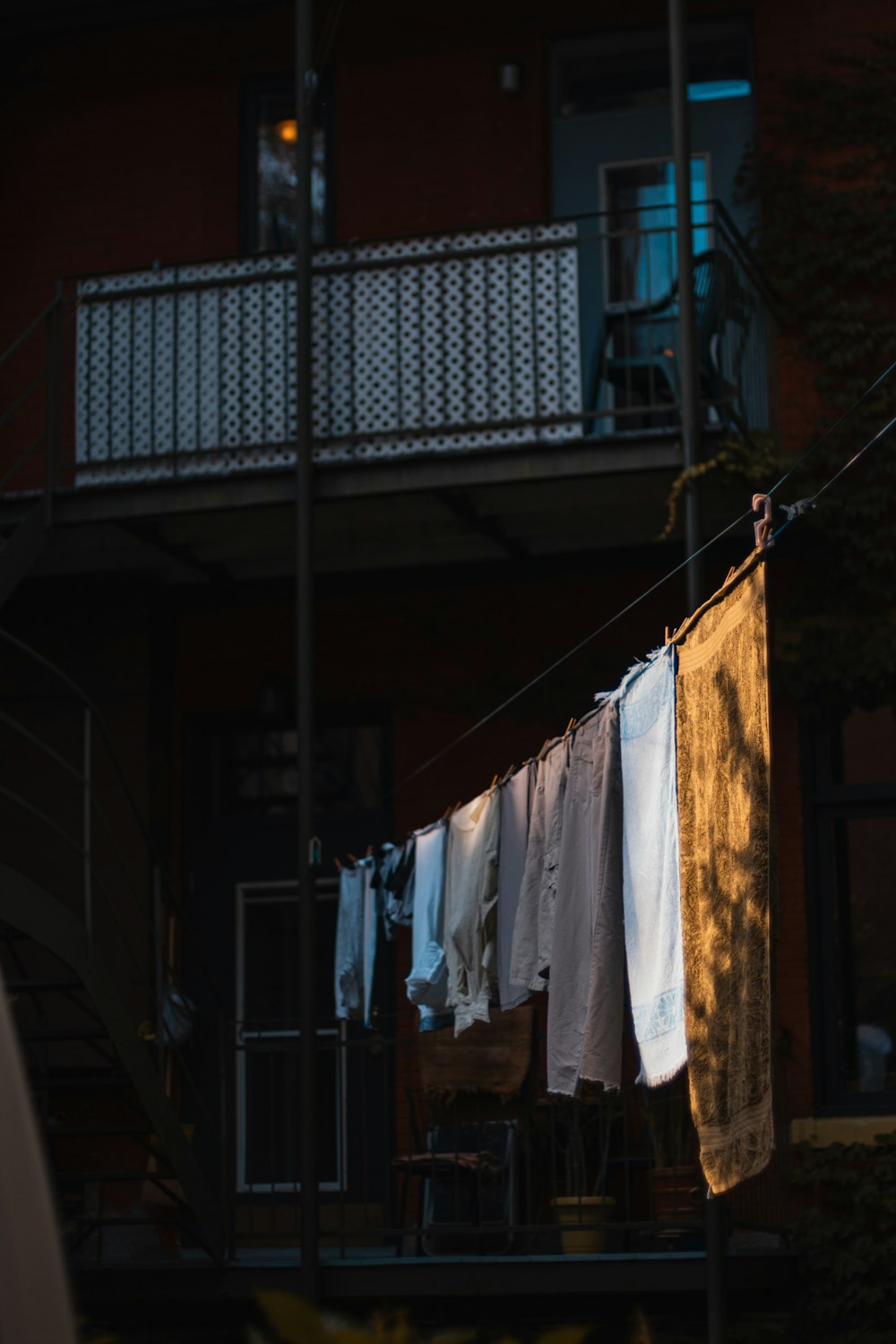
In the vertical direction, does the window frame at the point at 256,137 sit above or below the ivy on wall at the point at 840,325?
above

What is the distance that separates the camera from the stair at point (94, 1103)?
8.25 metres

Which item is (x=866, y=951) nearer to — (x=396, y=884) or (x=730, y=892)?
(x=396, y=884)

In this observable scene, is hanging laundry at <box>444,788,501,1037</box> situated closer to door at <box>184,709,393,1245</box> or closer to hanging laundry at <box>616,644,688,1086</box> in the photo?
hanging laundry at <box>616,644,688,1086</box>

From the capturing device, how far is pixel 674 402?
35.0ft

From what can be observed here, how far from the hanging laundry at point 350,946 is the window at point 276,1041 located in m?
0.78

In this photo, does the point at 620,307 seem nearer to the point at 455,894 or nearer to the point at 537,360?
the point at 537,360

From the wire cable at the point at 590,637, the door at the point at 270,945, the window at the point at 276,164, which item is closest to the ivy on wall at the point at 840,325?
the wire cable at the point at 590,637

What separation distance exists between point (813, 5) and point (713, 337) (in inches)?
96.4

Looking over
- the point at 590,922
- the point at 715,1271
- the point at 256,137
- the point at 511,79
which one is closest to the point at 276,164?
the point at 256,137

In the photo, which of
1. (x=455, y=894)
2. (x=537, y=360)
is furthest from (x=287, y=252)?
(x=455, y=894)

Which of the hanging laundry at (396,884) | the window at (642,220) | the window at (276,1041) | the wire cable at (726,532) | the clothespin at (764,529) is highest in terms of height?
the window at (642,220)

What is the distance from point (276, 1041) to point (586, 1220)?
9.27 feet

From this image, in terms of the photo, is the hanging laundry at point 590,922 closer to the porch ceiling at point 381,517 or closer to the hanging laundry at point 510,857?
the hanging laundry at point 510,857

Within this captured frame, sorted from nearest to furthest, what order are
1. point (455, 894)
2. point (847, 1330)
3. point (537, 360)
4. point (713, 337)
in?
point (455, 894) < point (847, 1330) < point (537, 360) < point (713, 337)
